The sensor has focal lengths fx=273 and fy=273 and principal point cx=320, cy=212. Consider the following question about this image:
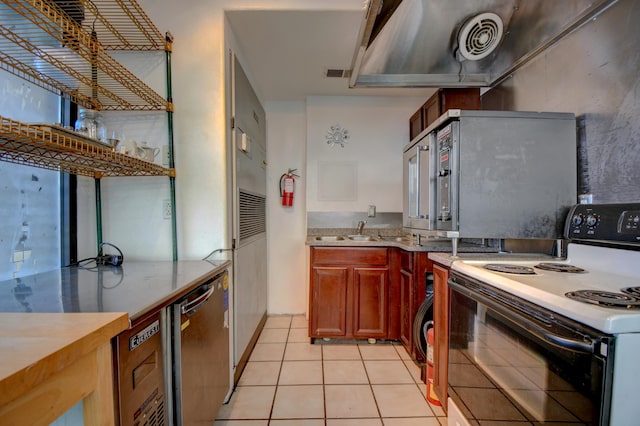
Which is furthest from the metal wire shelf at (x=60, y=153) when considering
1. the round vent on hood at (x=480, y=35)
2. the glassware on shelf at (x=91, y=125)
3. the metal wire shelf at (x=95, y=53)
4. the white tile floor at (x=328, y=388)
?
the round vent on hood at (x=480, y=35)

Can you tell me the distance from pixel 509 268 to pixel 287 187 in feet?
7.55

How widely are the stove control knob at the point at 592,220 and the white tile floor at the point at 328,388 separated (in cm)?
126

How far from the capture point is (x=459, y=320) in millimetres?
1229

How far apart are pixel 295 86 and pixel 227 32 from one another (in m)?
1.06

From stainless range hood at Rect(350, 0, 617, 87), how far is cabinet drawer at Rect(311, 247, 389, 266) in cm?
132

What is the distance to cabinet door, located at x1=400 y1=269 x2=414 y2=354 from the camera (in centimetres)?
212

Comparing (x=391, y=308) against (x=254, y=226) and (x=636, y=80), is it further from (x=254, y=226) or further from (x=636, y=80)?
(x=636, y=80)

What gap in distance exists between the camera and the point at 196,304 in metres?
1.17

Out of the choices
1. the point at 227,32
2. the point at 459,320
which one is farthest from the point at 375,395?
the point at 227,32

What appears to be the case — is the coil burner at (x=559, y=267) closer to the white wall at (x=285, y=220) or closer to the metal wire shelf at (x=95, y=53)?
the metal wire shelf at (x=95, y=53)

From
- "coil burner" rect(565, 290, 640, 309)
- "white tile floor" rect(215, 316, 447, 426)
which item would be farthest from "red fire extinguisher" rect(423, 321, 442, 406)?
"coil burner" rect(565, 290, 640, 309)

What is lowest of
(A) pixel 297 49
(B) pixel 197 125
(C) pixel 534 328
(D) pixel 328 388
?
(D) pixel 328 388

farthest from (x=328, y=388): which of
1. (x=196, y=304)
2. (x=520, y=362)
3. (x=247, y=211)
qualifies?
(x=247, y=211)

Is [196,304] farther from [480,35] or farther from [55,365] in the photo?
[480,35]
